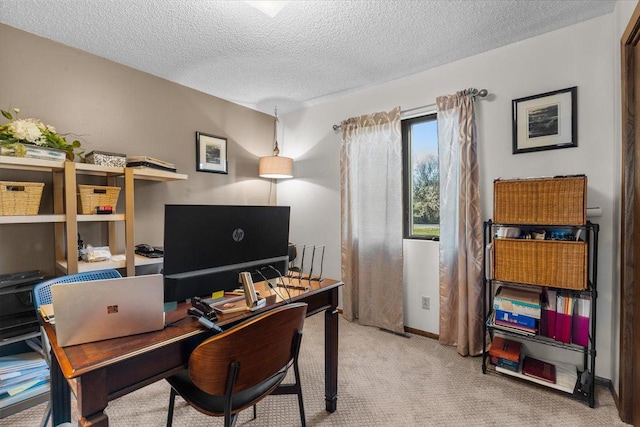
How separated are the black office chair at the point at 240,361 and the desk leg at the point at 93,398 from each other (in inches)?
10.4

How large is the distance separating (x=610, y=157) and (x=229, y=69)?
3.08 meters

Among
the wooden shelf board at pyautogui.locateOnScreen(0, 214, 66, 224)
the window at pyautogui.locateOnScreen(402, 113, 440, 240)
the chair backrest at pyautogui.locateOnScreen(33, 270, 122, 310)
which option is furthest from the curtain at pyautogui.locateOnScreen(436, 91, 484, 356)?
the wooden shelf board at pyautogui.locateOnScreen(0, 214, 66, 224)

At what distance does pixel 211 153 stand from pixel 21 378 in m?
2.39

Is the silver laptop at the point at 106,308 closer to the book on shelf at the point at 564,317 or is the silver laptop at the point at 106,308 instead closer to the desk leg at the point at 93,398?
the desk leg at the point at 93,398

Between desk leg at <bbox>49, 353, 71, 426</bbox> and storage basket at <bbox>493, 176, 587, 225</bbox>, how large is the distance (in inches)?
104

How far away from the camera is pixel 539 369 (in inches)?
85.6

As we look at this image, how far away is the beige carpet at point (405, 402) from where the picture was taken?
5.87 ft

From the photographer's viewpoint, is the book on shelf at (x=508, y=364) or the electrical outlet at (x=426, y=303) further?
the electrical outlet at (x=426, y=303)

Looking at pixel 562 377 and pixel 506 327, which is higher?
pixel 506 327

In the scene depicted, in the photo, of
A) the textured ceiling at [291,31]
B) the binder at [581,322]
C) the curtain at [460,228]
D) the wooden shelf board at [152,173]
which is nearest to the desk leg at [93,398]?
the wooden shelf board at [152,173]

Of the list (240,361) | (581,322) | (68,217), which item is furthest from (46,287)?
(581,322)

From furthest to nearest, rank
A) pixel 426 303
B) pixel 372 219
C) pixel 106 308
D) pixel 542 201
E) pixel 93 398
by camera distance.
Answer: pixel 372 219 → pixel 426 303 → pixel 542 201 → pixel 106 308 → pixel 93 398

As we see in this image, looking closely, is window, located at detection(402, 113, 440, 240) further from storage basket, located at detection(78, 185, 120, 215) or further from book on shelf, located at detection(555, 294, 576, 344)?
storage basket, located at detection(78, 185, 120, 215)

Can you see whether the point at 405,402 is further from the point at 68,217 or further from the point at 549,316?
the point at 68,217
